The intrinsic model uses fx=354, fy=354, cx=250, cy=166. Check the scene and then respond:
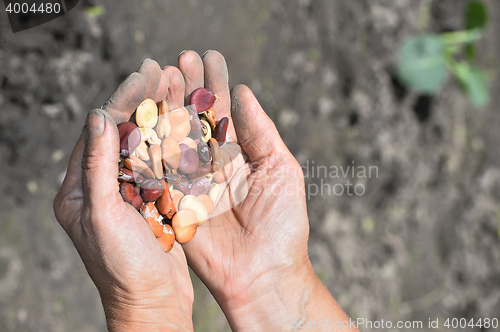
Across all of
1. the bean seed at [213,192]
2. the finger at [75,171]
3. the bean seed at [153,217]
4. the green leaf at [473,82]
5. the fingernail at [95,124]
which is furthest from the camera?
the green leaf at [473,82]

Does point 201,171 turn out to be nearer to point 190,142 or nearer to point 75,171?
point 190,142

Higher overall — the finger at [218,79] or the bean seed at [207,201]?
the finger at [218,79]

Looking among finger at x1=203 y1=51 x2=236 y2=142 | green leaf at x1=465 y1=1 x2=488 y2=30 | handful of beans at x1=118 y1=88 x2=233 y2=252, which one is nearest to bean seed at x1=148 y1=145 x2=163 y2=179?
handful of beans at x1=118 y1=88 x2=233 y2=252

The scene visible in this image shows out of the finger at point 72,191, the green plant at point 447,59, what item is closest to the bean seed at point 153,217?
the finger at point 72,191

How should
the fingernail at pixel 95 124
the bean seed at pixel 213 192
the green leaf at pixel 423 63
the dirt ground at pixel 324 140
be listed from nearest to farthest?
the fingernail at pixel 95 124 → the bean seed at pixel 213 192 → the dirt ground at pixel 324 140 → the green leaf at pixel 423 63

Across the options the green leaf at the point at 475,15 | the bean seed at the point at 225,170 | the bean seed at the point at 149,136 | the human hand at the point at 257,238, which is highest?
the green leaf at the point at 475,15

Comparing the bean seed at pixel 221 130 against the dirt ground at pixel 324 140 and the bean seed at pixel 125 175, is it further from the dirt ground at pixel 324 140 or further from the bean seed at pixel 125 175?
the dirt ground at pixel 324 140

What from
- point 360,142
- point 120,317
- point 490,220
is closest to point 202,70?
point 120,317

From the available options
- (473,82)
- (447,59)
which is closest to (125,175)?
(447,59)
